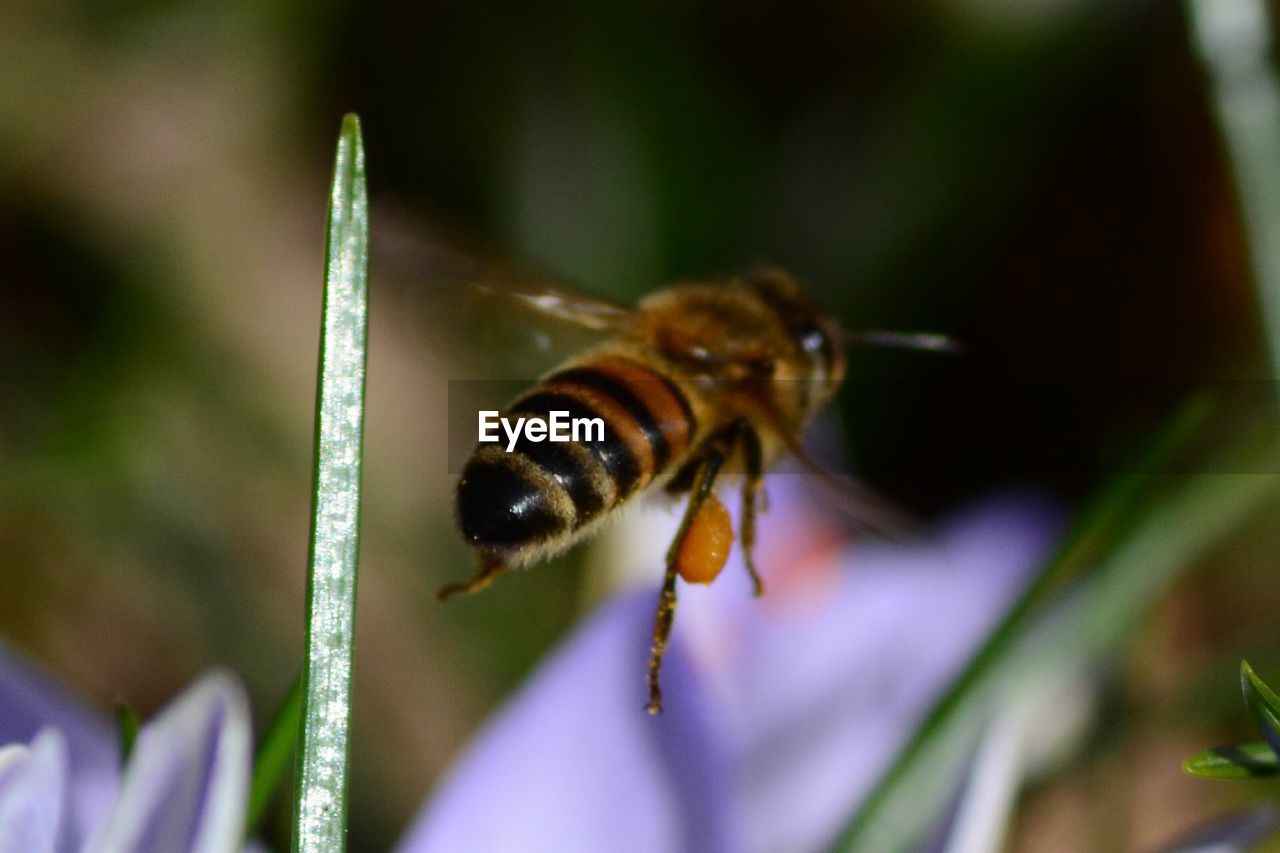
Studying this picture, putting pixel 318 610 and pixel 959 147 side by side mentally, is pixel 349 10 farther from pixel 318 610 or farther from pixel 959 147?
pixel 318 610

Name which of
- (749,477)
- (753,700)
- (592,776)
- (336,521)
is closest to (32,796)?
(336,521)

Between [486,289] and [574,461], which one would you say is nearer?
[574,461]

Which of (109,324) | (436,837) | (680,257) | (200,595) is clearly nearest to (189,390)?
(109,324)

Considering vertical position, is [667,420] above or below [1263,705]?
above

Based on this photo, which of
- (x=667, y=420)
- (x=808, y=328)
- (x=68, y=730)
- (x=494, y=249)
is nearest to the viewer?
(x=68, y=730)

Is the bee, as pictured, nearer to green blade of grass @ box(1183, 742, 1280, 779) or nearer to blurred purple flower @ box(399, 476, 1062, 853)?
blurred purple flower @ box(399, 476, 1062, 853)

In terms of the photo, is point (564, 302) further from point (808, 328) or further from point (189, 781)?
point (189, 781)

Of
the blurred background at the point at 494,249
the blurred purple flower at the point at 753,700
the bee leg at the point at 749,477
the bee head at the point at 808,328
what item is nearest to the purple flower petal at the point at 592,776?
the blurred purple flower at the point at 753,700

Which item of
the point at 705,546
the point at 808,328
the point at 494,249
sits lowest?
the point at 705,546
